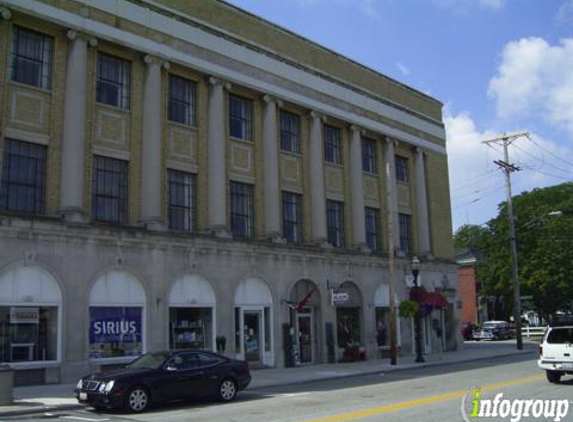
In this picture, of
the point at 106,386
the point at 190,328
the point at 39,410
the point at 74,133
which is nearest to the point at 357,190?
the point at 190,328

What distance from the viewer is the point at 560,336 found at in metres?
19.7

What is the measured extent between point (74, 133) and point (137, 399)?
11.2 m

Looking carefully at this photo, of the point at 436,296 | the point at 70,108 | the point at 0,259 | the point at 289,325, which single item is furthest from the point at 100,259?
the point at 436,296

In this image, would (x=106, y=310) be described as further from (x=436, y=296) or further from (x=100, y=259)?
(x=436, y=296)

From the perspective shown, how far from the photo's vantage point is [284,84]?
1261 inches

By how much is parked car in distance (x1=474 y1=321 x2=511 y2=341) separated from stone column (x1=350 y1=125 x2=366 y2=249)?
29.3 m

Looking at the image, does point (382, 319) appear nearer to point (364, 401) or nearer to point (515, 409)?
point (364, 401)

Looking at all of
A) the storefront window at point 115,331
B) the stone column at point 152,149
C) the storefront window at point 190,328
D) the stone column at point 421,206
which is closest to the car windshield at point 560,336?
the storefront window at point 190,328

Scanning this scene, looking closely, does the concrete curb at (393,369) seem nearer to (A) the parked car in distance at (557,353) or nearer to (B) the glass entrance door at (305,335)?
(B) the glass entrance door at (305,335)

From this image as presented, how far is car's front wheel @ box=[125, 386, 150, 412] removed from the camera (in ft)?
50.6

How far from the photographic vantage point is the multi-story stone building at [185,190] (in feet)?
73.3

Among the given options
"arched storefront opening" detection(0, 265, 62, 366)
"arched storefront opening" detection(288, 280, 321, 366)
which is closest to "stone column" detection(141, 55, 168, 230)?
"arched storefront opening" detection(0, 265, 62, 366)

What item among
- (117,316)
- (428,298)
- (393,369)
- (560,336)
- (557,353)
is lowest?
(393,369)

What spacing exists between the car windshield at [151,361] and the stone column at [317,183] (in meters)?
16.2
